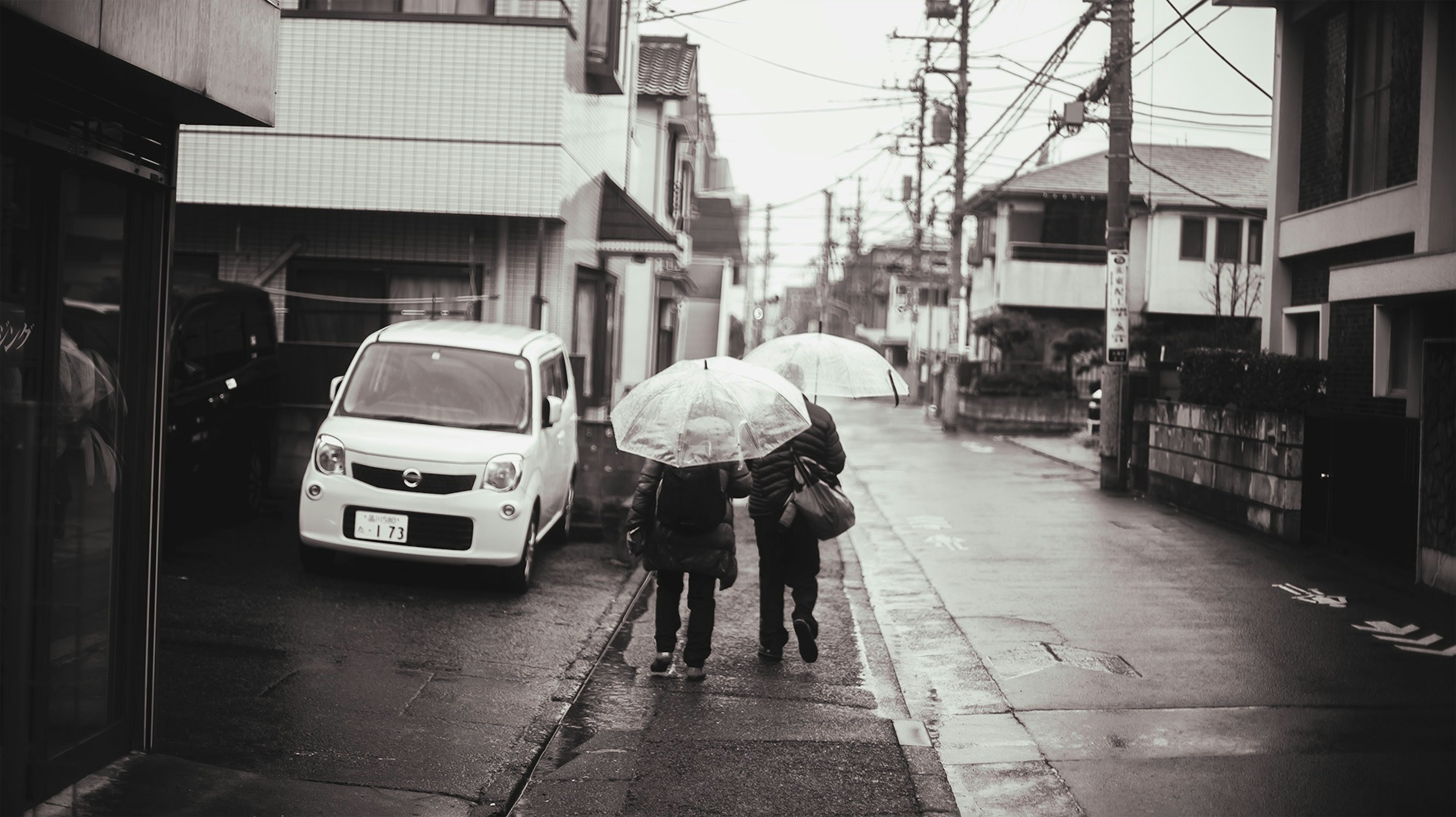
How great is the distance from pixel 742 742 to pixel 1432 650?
4838mm

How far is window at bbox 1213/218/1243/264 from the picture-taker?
3666 centimetres

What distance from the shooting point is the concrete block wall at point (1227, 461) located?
12430mm

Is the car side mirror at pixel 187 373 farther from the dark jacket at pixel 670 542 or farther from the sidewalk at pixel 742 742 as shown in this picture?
the dark jacket at pixel 670 542

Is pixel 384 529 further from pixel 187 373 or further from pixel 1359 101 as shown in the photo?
pixel 1359 101

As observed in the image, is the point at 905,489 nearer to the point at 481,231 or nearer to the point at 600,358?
the point at 600,358

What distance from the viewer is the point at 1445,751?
5.77m

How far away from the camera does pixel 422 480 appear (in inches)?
346

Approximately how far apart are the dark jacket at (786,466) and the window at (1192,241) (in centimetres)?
3228

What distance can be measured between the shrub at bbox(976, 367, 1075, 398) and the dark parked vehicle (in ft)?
85.6

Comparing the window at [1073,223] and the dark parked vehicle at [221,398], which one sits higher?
the window at [1073,223]

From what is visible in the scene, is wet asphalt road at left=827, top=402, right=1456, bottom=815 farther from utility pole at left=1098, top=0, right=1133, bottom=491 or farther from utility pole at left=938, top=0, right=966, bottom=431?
utility pole at left=938, top=0, right=966, bottom=431

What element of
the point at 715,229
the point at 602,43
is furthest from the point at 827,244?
the point at 602,43

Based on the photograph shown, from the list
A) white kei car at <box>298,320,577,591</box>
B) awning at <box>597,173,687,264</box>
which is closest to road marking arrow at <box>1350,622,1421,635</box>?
white kei car at <box>298,320,577,591</box>

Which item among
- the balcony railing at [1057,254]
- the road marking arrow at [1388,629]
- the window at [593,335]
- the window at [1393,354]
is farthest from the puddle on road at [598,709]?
the balcony railing at [1057,254]
